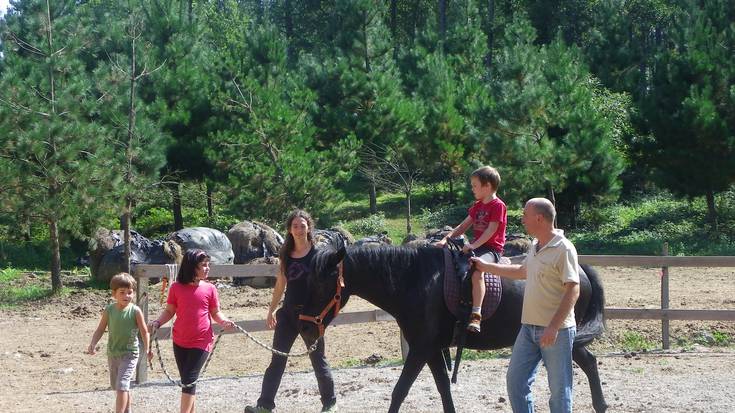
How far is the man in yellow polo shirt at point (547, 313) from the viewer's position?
4734mm

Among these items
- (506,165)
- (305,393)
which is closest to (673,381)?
(305,393)

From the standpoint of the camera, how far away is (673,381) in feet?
25.5

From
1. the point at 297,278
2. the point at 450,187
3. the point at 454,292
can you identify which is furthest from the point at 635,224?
the point at 297,278

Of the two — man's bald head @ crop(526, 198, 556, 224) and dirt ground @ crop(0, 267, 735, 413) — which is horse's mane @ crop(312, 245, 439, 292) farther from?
man's bald head @ crop(526, 198, 556, 224)

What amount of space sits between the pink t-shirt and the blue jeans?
216 centimetres

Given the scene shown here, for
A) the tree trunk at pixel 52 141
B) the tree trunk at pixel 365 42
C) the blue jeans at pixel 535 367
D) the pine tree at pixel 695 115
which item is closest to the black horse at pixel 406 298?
the blue jeans at pixel 535 367

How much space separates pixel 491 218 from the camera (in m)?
6.13

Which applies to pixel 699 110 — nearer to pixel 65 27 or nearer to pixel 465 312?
pixel 65 27

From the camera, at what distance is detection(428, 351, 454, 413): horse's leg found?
625 cm

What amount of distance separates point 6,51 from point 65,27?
150 centimetres

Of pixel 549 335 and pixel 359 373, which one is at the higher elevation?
pixel 549 335

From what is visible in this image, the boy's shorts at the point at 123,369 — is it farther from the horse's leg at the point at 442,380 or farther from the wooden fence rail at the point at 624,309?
the wooden fence rail at the point at 624,309

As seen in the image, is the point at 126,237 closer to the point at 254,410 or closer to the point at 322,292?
the point at 254,410

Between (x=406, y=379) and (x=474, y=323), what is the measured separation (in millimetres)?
602
